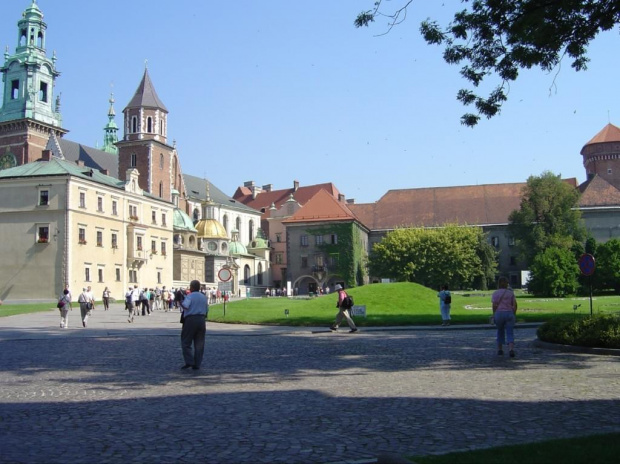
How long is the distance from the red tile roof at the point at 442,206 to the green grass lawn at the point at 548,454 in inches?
3656

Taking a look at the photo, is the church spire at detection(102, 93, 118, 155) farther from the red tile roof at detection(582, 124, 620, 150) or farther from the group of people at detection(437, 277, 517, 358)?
the group of people at detection(437, 277, 517, 358)

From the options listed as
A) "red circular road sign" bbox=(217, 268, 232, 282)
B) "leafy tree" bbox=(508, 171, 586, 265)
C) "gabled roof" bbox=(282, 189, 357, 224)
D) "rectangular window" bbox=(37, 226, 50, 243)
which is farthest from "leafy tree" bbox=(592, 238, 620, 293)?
"rectangular window" bbox=(37, 226, 50, 243)

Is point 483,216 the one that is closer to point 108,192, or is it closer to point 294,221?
point 294,221

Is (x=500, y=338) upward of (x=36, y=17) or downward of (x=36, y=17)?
downward

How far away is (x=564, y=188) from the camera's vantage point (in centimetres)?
8406

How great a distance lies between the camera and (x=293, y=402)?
9.76 meters

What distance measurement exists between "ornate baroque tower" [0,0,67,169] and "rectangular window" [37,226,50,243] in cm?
3257

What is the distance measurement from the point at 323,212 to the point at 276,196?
155 ft

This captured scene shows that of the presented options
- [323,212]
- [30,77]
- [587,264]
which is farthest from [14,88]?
[587,264]

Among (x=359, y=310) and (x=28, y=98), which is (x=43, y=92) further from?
(x=359, y=310)

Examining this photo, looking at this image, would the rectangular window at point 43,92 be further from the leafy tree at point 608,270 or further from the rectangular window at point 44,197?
the leafy tree at point 608,270

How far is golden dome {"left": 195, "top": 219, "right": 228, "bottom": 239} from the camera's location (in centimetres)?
9912

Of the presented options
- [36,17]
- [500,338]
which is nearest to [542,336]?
[500,338]

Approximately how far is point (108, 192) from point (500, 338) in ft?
199
